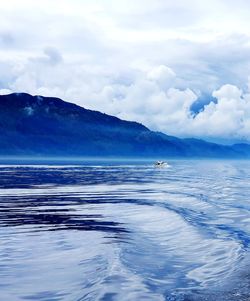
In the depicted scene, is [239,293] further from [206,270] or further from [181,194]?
[181,194]

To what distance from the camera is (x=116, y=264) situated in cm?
2258

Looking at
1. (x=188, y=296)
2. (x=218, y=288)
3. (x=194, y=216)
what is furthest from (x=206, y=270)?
(x=194, y=216)

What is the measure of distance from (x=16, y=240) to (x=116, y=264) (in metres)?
7.74

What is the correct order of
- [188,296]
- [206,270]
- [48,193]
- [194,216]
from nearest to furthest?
[188,296] < [206,270] < [194,216] < [48,193]

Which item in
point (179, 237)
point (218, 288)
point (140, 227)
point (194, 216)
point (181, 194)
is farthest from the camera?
point (181, 194)

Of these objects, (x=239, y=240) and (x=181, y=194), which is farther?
(x=181, y=194)

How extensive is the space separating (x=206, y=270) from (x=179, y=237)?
8925 millimetres

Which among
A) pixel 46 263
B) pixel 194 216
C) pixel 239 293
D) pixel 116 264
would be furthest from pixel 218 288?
pixel 194 216

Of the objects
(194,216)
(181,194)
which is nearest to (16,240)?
(194,216)

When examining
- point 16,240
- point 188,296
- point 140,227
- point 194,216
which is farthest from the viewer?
point 194,216

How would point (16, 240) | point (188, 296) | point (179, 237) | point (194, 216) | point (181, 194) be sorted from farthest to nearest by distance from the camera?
point (181, 194) < point (194, 216) < point (179, 237) < point (16, 240) < point (188, 296)

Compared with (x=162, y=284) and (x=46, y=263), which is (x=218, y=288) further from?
(x=46, y=263)

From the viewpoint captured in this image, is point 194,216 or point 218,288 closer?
point 218,288

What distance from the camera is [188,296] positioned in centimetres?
1772
